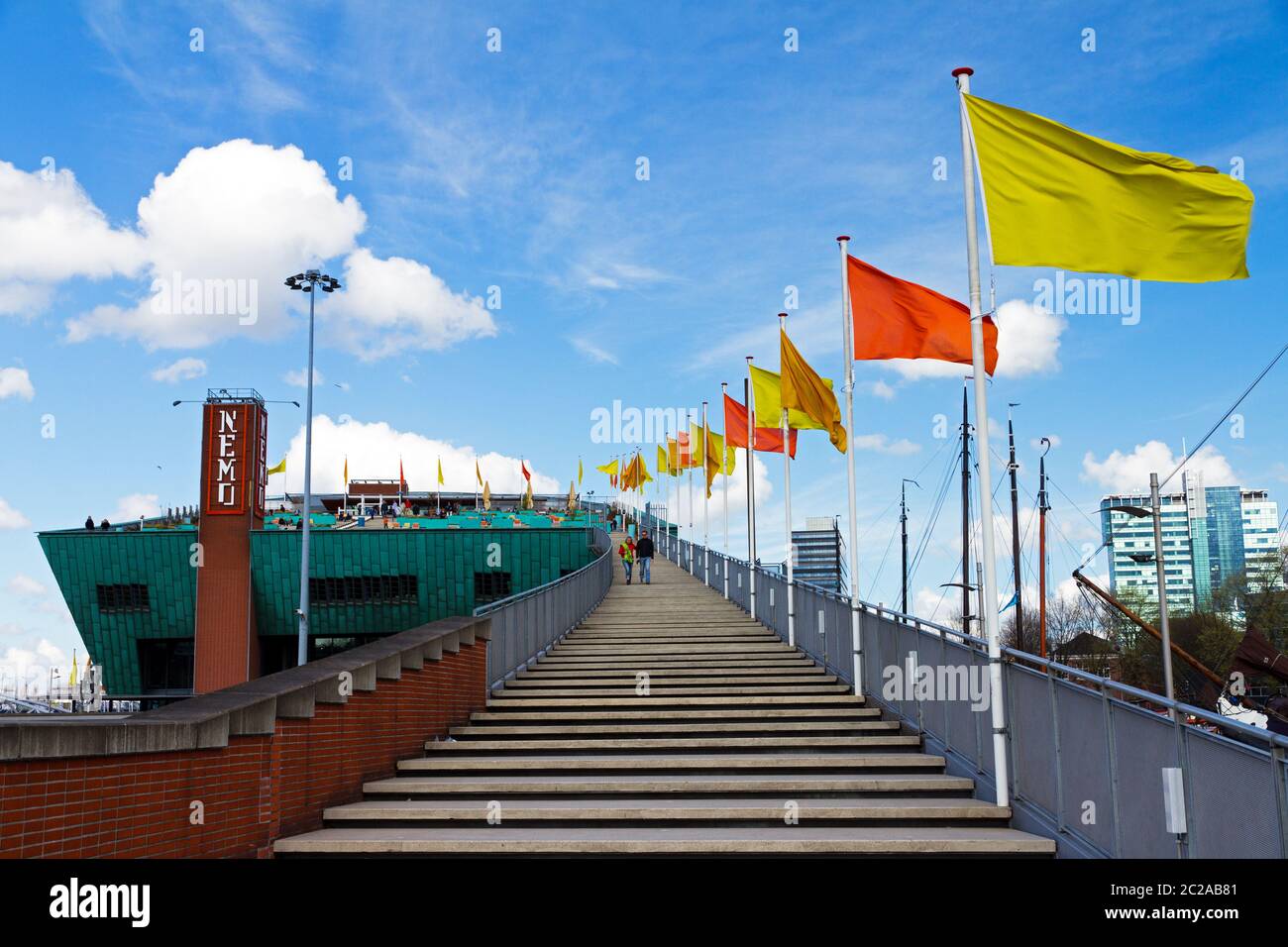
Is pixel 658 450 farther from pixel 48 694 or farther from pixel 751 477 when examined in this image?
pixel 48 694

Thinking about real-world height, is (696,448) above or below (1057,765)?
above

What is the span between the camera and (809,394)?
1928 cm

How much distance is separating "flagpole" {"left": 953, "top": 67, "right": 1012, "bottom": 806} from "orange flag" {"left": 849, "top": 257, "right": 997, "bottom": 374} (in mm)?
2154

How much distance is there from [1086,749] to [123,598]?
56035 millimetres

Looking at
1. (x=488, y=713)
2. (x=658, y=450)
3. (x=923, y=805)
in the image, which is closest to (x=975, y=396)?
(x=923, y=805)

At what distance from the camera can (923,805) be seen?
33.8 feet

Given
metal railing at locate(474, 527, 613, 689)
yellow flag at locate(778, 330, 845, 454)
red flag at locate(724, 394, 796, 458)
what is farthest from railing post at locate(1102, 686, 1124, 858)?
red flag at locate(724, 394, 796, 458)

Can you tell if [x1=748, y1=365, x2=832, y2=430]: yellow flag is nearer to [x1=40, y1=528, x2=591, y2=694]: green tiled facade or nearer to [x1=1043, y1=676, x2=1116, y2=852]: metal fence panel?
[x1=1043, y1=676, x2=1116, y2=852]: metal fence panel

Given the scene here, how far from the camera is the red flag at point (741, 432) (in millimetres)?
26125

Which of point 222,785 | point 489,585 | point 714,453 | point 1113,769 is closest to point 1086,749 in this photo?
point 1113,769

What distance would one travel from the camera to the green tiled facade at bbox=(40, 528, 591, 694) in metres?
55.3

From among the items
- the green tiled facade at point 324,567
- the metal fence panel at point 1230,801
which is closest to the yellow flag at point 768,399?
the metal fence panel at point 1230,801

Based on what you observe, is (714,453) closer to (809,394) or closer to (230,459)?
(809,394)
